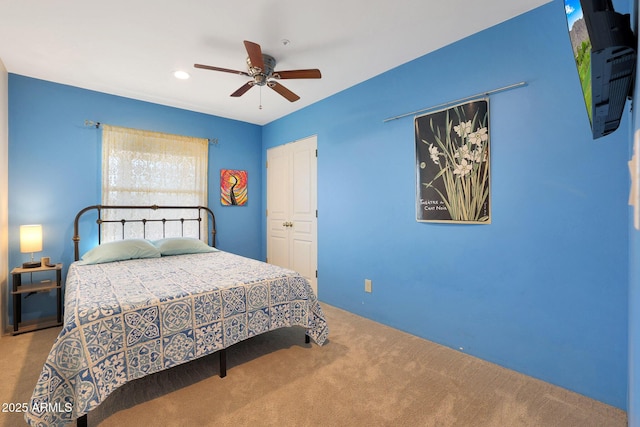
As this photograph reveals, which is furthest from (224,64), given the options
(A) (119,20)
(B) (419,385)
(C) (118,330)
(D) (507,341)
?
(D) (507,341)

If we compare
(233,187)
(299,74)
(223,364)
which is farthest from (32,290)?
(299,74)

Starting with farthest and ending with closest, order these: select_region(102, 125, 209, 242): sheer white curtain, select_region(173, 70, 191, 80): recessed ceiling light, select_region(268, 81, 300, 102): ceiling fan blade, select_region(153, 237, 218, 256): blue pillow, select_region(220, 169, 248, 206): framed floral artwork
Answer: select_region(220, 169, 248, 206): framed floral artwork → select_region(102, 125, 209, 242): sheer white curtain → select_region(153, 237, 218, 256): blue pillow → select_region(173, 70, 191, 80): recessed ceiling light → select_region(268, 81, 300, 102): ceiling fan blade

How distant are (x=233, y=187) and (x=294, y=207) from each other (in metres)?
1.07

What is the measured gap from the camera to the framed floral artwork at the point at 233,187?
14.6 ft

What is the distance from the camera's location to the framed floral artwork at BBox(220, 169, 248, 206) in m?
4.46

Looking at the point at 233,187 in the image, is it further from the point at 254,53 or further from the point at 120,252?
the point at 254,53

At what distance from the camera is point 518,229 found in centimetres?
215

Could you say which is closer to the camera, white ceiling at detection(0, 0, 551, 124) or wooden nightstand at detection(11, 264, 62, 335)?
white ceiling at detection(0, 0, 551, 124)

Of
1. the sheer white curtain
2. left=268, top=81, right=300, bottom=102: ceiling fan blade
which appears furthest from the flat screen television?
the sheer white curtain

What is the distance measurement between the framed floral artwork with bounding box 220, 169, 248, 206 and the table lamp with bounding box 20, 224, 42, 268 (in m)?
2.05

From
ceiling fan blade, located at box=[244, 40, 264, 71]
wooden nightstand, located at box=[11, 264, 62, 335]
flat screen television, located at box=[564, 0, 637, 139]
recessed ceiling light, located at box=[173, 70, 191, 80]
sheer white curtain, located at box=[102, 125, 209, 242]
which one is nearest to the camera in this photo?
flat screen television, located at box=[564, 0, 637, 139]

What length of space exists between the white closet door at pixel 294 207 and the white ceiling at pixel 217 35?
1123 millimetres

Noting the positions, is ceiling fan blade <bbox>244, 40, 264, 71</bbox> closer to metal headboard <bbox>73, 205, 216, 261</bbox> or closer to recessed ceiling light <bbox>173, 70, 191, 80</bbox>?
recessed ceiling light <bbox>173, 70, 191, 80</bbox>

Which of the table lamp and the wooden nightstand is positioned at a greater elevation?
the table lamp
